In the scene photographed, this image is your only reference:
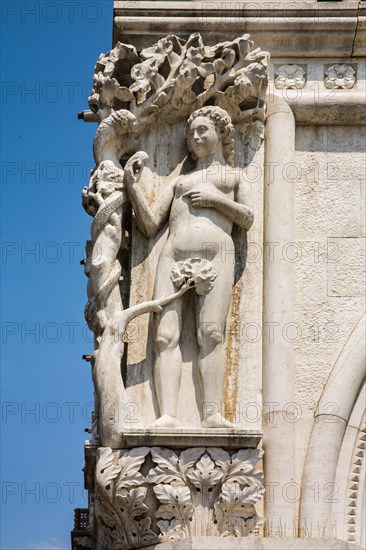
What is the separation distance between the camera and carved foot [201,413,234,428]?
1352cm

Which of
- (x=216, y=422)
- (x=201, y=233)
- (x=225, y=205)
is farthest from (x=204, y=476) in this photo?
(x=225, y=205)

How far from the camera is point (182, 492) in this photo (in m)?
13.3

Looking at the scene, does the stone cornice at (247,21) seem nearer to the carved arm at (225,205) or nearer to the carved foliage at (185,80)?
the carved foliage at (185,80)

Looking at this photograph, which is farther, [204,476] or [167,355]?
[167,355]

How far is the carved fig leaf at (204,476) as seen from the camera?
13367 millimetres

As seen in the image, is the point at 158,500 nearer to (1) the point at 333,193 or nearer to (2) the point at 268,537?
(2) the point at 268,537

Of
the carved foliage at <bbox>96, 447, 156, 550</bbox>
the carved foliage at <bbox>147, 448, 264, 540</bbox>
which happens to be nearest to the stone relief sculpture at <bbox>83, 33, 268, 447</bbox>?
the carved foliage at <bbox>96, 447, 156, 550</bbox>

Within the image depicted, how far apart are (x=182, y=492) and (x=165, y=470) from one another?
21 cm

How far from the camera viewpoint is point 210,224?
1409 cm

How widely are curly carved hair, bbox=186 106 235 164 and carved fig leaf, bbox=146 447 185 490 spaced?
257 centimetres

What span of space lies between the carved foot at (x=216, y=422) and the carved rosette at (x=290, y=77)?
3.00 metres

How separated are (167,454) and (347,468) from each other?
1.43 meters

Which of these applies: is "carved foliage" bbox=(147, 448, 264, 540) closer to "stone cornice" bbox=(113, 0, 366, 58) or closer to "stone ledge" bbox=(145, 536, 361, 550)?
"stone ledge" bbox=(145, 536, 361, 550)

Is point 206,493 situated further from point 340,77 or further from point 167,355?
point 340,77
